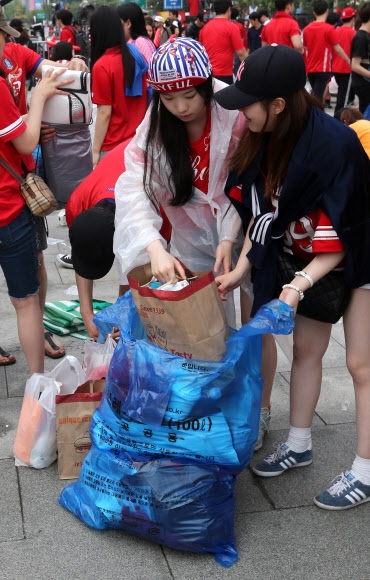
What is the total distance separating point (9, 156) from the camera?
125 inches

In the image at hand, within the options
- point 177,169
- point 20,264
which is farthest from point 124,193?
point 20,264

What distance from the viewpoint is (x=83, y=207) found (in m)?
3.04

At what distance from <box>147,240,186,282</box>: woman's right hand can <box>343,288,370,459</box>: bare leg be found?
617 millimetres

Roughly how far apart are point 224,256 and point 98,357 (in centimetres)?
72

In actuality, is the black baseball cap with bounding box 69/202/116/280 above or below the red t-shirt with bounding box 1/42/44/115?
below


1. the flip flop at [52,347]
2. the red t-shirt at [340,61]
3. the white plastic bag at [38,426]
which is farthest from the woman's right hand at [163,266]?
the red t-shirt at [340,61]

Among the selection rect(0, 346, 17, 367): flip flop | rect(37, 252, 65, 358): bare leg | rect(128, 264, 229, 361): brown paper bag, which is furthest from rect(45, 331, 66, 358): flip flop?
rect(128, 264, 229, 361): brown paper bag

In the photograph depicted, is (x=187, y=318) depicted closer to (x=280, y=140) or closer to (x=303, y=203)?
(x=303, y=203)

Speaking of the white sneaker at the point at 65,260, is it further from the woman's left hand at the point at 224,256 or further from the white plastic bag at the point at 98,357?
the woman's left hand at the point at 224,256

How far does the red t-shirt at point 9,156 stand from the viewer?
9.82ft

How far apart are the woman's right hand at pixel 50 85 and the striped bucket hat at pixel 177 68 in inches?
34.1

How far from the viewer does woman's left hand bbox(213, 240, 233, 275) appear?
271 centimetres

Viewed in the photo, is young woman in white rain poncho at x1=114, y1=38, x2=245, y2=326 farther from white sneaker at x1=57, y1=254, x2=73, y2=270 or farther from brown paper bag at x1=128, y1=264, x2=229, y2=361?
white sneaker at x1=57, y1=254, x2=73, y2=270

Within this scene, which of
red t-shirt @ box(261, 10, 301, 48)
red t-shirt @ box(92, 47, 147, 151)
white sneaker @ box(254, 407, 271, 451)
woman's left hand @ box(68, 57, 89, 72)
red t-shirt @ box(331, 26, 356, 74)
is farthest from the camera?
red t-shirt @ box(331, 26, 356, 74)
